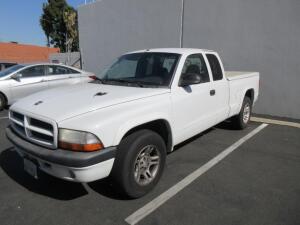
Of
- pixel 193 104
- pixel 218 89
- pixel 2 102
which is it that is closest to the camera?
pixel 193 104

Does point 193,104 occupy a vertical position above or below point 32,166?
above

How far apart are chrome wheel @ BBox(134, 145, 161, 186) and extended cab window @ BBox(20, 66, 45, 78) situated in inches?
278

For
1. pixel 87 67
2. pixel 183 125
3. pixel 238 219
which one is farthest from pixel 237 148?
pixel 87 67

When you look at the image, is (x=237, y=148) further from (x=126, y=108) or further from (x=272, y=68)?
(x=272, y=68)

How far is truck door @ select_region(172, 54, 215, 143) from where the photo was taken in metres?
4.00

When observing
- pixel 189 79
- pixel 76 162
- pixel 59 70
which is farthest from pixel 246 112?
pixel 59 70

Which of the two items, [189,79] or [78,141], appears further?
[189,79]

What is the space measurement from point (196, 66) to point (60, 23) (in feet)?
138

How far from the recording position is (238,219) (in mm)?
3094

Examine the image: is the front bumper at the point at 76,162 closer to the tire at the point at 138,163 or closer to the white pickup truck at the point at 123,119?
the white pickup truck at the point at 123,119

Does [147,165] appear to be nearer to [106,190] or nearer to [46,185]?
[106,190]

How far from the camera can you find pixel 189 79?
4.10m

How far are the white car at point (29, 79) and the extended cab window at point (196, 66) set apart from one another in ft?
16.8

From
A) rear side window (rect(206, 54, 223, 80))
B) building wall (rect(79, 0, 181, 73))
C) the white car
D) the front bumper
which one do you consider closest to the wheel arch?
the front bumper
